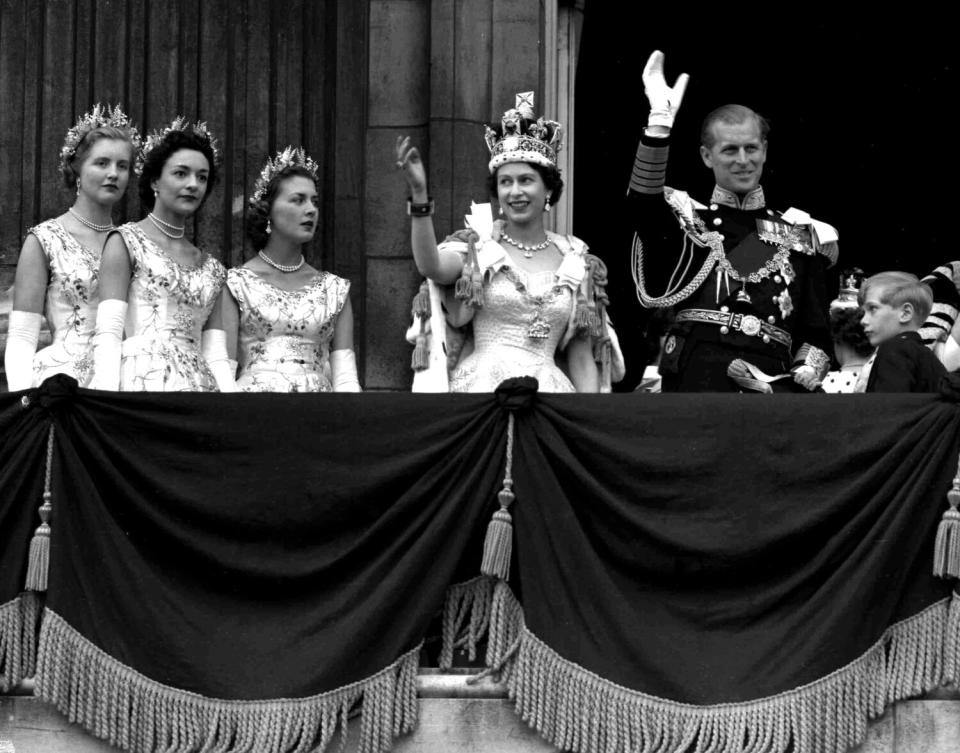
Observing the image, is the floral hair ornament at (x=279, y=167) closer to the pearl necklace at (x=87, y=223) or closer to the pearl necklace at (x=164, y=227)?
the pearl necklace at (x=164, y=227)

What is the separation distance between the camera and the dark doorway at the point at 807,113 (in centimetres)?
1605

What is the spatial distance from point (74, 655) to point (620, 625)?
206cm

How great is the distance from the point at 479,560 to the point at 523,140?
2.12 m

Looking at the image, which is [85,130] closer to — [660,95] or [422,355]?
[422,355]

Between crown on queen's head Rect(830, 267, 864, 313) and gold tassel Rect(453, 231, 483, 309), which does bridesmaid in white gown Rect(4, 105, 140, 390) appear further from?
crown on queen's head Rect(830, 267, 864, 313)

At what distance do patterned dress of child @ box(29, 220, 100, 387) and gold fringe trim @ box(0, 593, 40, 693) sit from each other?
1.33 m

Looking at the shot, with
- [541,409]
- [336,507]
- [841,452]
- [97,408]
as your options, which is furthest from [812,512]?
[97,408]

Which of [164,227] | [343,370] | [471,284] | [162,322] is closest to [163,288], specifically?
[162,322]

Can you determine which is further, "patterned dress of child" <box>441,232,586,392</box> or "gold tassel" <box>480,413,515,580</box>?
"patterned dress of child" <box>441,232,586,392</box>

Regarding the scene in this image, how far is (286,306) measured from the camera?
11.1 m

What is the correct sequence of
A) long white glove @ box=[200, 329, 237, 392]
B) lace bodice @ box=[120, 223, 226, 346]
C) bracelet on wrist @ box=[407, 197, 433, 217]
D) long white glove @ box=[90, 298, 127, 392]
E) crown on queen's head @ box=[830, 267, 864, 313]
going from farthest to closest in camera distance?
crown on queen's head @ box=[830, 267, 864, 313] → long white glove @ box=[200, 329, 237, 392] → lace bodice @ box=[120, 223, 226, 346] → long white glove @ box=[90, 298, 127, 392] → bracelet on wrist @ box=[407, 197, 433, 217]

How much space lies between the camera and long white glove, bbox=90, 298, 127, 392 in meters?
10.4

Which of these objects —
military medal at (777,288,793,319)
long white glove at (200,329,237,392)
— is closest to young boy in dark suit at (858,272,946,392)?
military medal at (777,288,793,319)

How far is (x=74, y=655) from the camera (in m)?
9.69
